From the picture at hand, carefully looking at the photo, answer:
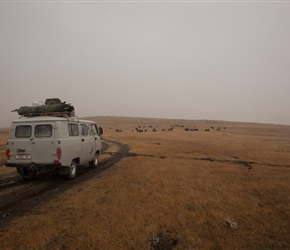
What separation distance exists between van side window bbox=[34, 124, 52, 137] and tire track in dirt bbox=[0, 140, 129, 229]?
2.41 metres

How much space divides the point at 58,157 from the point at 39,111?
10.1 ft

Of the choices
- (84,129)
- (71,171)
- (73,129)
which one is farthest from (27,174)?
(84,129)

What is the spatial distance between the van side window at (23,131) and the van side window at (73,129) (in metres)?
1.77

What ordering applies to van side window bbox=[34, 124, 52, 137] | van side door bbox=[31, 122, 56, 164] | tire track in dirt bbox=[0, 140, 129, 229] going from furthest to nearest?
1. van side window bbox=[34, 124, 52, 137]
2. van side door bbox=[31, 122, 56, 164]
3. tire track in dirt bbox=[0, 140, 129, 229]

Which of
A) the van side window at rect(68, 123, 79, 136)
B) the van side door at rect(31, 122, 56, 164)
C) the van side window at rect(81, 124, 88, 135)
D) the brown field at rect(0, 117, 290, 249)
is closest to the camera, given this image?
the brown field at rect(0, 117, 290, 249)

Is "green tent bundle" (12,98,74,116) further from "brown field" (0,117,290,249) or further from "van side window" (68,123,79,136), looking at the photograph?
"brown field" (0,117,290,249)

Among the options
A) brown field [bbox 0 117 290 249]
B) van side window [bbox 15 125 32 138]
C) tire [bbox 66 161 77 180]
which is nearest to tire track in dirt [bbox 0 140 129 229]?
tire [bbox 66 161 77 180]

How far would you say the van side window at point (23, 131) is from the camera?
983cm

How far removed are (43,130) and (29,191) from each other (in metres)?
2.70

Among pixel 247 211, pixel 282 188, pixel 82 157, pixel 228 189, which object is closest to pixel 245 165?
pixel 282 188

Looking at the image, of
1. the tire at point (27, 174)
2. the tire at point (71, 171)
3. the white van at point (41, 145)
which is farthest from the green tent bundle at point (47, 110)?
the tire at point (27, 174)

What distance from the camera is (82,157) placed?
11.7m

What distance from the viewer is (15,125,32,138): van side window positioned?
9.83m

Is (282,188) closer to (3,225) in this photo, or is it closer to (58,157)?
(58,157)
